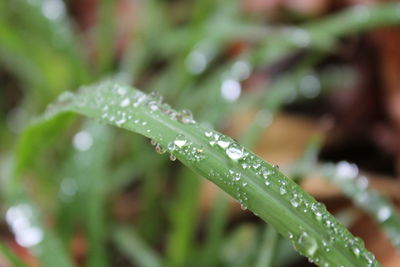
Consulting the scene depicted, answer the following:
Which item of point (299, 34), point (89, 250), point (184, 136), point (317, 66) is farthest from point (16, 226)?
point (317, 66)

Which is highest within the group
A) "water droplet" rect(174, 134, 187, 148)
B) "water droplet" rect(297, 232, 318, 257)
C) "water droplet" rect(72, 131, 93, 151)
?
"water droplet" rect(72, 131, 93, 151)

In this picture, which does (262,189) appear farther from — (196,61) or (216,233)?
(196,61)

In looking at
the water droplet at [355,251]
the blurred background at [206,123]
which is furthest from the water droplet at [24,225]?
the water droplet at [355,251]

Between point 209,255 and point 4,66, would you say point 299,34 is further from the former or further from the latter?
point 4,66

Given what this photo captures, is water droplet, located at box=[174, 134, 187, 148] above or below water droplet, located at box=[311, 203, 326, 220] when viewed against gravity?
above

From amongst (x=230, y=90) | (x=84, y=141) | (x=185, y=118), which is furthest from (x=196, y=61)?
(x=185, y=118)

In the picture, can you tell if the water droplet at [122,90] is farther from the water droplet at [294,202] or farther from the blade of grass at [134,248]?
the blade of grass at [134,248]

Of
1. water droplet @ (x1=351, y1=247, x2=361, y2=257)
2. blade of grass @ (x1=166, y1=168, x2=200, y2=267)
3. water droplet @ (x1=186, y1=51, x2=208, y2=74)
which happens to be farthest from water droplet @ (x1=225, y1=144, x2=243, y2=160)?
water droplet @ (x1=186, y1=51, x2=208, y2=74)

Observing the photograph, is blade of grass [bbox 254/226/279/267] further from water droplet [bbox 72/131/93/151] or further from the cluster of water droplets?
water droplet [bbox 72/131/93/151]

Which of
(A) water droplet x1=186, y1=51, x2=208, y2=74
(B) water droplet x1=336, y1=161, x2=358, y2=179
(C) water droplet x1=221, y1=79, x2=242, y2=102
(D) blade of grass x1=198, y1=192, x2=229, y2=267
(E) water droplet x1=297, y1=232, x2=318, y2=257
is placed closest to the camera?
(E) water droplet x1=297, y1=232, x2=318, y2=257
